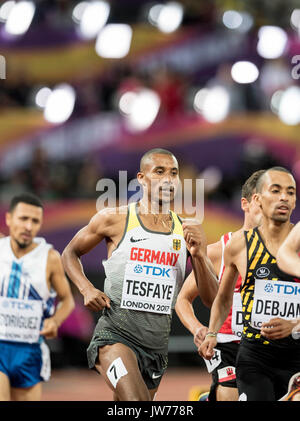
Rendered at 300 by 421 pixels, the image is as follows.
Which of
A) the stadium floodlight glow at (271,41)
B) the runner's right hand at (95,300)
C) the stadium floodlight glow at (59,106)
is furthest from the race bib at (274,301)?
the stadium floodlight glow at (271,41)

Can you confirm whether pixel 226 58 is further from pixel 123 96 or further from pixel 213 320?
pixel 213 320

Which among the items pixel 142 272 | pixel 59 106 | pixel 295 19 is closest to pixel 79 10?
pixel 59 106

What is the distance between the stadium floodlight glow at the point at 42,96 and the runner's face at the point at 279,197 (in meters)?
10.3

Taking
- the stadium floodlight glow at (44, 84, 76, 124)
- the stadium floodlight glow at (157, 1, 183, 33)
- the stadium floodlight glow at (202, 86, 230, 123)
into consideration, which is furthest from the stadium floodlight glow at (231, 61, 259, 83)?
the stadium floodlight glow at (44, 84, 76, 124)

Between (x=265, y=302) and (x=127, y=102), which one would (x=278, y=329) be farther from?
(x=127, y=102)

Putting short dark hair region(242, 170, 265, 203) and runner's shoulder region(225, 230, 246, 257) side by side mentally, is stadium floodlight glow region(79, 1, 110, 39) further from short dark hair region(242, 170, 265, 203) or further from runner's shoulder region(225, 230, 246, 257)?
runner's shoulder region(225, 230, 246, 257)

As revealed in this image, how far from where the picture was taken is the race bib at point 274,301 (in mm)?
6852

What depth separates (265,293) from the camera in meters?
6.90

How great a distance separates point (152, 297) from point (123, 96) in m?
9.64

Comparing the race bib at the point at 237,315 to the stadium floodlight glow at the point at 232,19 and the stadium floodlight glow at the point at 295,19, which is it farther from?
the stadium floodlight glow at the point at 232,19

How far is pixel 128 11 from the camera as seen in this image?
18.3m

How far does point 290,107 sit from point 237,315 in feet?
27.0
